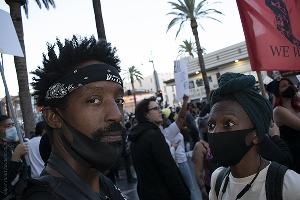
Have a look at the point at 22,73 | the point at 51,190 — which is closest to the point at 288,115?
the point at 51,190

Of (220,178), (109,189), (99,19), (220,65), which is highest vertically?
(220,65)

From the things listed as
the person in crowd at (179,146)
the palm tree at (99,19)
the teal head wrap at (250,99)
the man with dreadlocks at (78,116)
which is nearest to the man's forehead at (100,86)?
the man with dreadlocks at (78,116)

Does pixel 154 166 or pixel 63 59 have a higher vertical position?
pixel 63 59

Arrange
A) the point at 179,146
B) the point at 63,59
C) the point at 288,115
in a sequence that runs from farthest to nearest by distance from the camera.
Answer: the point at 179,146 < the point at 288,115 < the point at 63,59

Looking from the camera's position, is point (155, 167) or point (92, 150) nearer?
point (92, 150)

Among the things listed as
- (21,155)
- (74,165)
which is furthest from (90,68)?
(21,155)

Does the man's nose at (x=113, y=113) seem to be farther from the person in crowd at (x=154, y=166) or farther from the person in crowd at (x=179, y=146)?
the person in crowd at (x=179, y=146)

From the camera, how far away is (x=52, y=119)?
1.63 m

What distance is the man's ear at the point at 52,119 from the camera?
1621 mm

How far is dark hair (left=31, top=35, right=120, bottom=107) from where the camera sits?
65.5 inches

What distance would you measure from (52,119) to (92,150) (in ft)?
0.79

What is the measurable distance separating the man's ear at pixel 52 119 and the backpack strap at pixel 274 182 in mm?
1158

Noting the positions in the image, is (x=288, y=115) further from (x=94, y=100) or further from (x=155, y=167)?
(x=94, y=100)

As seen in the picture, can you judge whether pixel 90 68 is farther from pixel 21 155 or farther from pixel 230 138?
pixel 21 155
